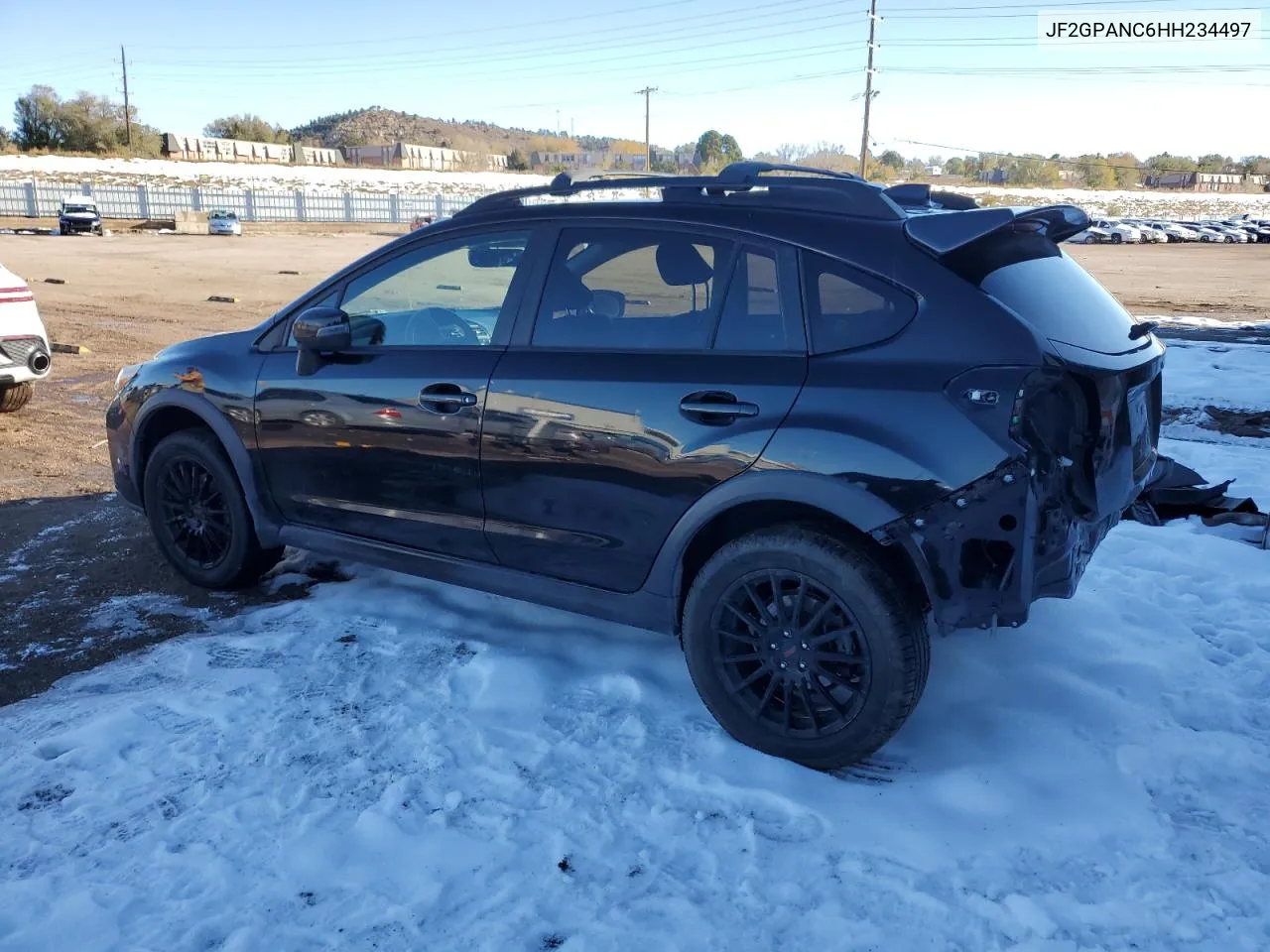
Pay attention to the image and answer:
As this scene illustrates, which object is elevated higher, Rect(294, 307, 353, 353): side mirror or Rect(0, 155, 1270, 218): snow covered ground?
Rect(0, 155, 1270, 218): snow covered ground

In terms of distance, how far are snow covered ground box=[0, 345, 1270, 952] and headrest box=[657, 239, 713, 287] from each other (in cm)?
153

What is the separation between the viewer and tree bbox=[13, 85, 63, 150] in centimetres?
8712

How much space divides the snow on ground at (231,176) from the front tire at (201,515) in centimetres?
6211

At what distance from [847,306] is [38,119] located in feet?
344

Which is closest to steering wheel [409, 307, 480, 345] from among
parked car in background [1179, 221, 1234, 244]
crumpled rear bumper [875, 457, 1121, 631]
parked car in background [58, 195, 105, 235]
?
crumpled rear bumper [875, 457, 1121, 631]

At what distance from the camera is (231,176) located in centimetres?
8388

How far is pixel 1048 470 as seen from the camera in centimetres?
289

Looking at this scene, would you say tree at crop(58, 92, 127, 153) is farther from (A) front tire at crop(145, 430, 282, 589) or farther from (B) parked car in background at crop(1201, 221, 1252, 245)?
(A) front tire at crop(145, 430, 282, 589)

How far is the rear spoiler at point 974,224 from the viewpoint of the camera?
3051 mm

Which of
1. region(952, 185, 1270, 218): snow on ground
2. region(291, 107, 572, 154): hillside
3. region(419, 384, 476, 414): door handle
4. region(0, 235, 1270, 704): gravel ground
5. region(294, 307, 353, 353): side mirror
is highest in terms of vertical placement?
region(291, 107, 572, 154): hillside

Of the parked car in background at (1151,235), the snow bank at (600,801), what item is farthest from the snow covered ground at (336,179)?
the snow bank at (600,801)

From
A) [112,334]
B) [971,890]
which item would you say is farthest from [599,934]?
[112,334]

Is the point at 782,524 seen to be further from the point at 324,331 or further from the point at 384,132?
the point at 384,132

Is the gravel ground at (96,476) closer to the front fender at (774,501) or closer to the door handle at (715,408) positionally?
the front fender at (774,501)
